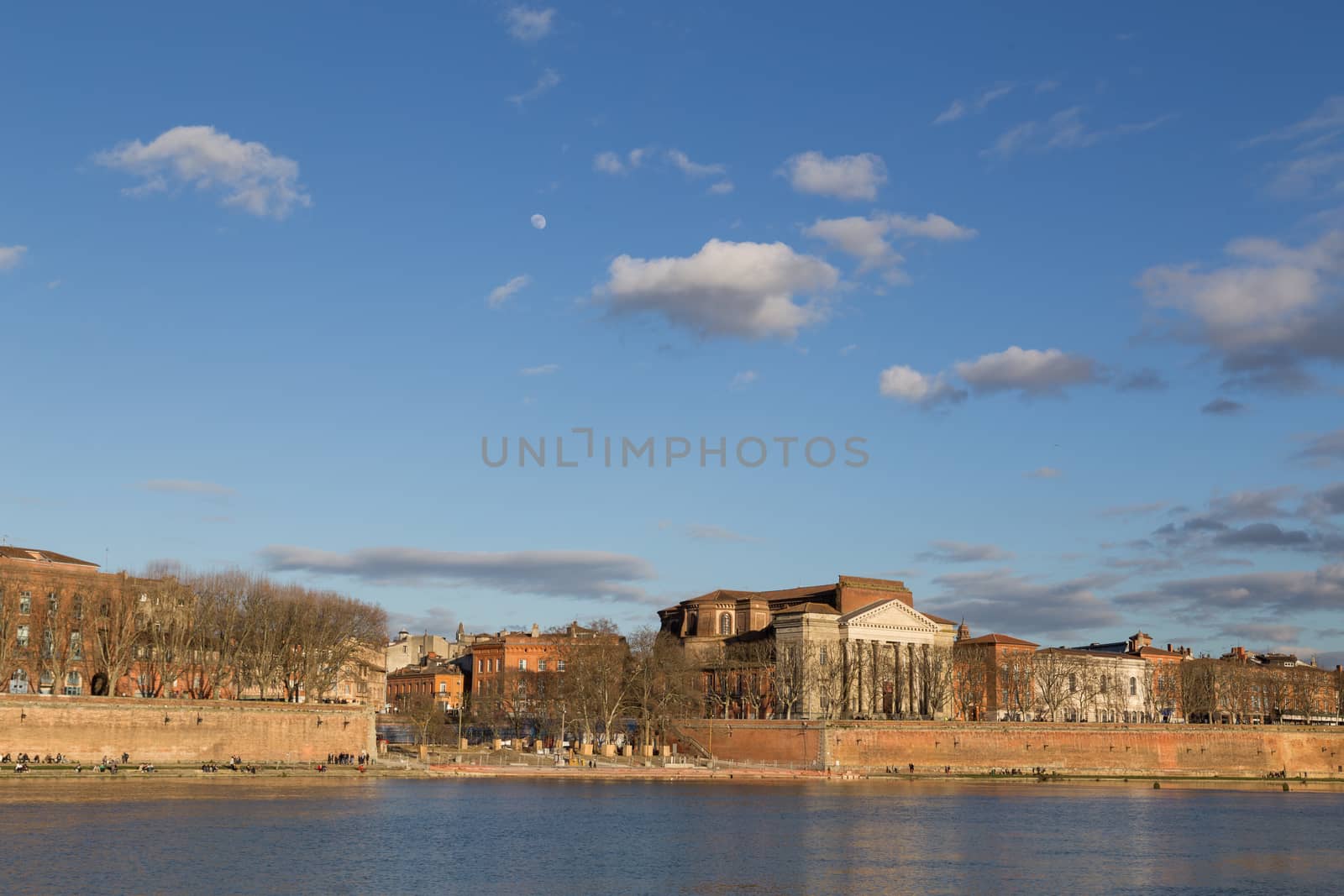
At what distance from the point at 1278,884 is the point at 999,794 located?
4223cm

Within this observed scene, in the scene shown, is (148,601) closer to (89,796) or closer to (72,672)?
(72,672)

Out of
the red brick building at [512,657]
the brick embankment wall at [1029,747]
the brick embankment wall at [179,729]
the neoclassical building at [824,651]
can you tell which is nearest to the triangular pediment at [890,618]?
the neoclassical building at [824,651]

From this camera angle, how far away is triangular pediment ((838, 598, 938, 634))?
13475 centimetres

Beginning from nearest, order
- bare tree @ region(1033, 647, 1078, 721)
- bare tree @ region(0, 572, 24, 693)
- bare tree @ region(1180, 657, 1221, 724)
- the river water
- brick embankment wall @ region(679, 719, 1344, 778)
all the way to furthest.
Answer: the river water < bare tree @ region(0, 572, 24, 693) < brick embankment wall @ region(679, 719, 1344, 778) < bare tree @ region(1033, 647, 1078, 721) < bare tree @ region(1180, 657, 1221, 724)

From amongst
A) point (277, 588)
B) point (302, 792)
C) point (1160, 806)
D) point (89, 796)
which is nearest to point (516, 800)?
point (302, 792)

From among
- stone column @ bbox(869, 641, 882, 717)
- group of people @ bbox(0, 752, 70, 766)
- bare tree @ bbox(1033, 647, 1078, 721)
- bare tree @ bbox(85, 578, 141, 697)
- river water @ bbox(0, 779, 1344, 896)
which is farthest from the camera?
bare tree @ bbox(1033, 647, 1078, 721)

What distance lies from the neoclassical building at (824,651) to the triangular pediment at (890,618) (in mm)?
77

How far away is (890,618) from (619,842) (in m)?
81.2

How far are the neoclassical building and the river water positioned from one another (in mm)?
35804

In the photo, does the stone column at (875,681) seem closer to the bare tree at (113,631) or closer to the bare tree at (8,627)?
the bare tree at (113,631)

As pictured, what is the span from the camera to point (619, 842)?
58.5 meters

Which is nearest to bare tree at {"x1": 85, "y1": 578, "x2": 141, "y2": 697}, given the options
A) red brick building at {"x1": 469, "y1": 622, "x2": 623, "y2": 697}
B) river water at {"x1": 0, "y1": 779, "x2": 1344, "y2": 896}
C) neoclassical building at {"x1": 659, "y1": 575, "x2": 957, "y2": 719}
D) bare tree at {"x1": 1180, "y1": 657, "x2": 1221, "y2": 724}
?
river water at {"x1": 0, "y1": 779, "x2": 1344, "y2": 896}

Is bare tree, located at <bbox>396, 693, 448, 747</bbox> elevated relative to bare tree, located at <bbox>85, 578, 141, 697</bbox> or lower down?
lower down

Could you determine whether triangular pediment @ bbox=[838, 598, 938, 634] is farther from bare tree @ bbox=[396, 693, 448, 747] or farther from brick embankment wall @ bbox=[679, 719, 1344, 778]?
bare tree @ bbox=[396, 693, 448, 747]
